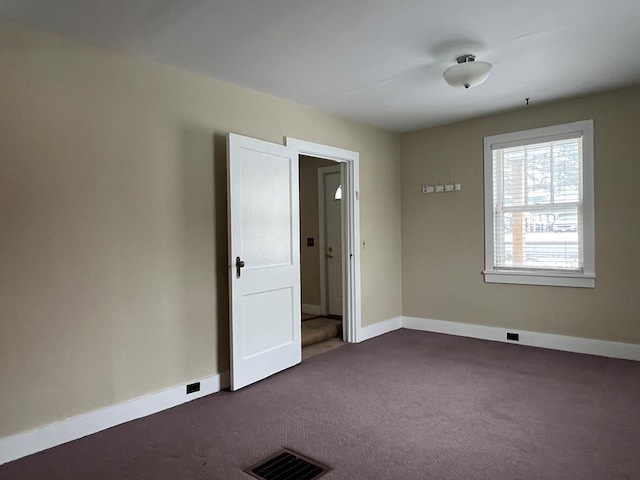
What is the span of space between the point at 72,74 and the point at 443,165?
3.86m

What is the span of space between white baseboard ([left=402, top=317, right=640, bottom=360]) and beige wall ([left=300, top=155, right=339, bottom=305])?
1.45 metres

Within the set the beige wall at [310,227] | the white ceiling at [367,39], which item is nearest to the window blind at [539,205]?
the white ceiling at [367,39]

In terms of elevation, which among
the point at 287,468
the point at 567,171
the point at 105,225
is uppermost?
the point at 567,171

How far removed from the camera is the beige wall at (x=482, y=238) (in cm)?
396

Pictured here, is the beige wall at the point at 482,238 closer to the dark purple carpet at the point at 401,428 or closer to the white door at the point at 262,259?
the dark purple carpet at the point at 401,428

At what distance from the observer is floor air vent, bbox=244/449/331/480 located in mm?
2201

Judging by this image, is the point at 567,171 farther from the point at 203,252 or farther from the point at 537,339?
the point at 203,252

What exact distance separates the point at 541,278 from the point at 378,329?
6.06 ft

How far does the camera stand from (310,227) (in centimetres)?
631

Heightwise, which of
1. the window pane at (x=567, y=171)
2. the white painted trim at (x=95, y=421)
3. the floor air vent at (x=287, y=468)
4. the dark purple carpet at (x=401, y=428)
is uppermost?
the window pane at (x=567, y=171)

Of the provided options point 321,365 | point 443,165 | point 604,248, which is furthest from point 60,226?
point 604,248

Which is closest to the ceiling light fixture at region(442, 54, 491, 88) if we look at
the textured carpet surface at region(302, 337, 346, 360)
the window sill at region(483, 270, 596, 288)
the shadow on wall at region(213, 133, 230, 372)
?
the shadow on wall at region(213, 133, 230, 372)

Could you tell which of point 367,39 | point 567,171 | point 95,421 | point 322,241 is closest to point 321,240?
point 322,241

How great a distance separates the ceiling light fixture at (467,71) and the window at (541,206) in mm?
1689
